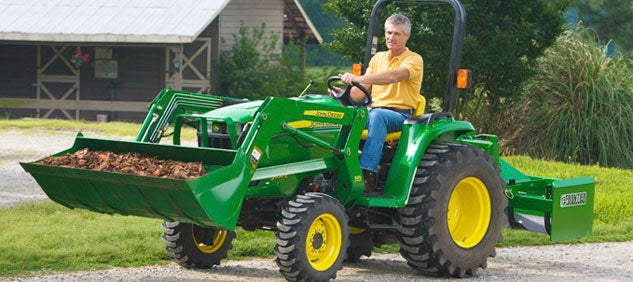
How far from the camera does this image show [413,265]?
945cm

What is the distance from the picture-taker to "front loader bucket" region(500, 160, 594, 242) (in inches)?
405

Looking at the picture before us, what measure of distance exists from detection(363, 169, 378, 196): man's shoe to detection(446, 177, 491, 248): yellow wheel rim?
0.67m

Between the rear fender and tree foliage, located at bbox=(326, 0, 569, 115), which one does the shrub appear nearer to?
tree foliage, located at bbox=(326, 0, 569, 115)

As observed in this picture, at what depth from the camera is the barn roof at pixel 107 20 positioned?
98.0 feet

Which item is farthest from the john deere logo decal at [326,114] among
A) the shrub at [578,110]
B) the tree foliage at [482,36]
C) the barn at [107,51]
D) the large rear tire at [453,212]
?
the barn at [107,51]

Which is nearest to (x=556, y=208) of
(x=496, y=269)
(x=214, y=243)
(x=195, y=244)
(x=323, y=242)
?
(x=496, y=269)

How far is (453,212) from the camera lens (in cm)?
985

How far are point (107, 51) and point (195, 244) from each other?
24164 mm

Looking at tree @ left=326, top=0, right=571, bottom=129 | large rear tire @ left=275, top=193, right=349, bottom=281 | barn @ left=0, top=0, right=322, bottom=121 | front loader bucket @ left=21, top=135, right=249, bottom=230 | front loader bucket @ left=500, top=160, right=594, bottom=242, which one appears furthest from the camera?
barn @ left=0, top=0, right=322, bottom=121

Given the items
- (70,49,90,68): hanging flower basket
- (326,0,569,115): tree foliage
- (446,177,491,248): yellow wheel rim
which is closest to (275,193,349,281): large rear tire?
(446,177,491,248): yellow wheel rim

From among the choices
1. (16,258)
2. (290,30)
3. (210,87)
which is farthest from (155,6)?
(16,258)

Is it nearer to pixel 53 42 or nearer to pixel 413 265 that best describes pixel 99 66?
pixel 53 42

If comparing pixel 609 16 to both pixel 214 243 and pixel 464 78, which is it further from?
pixel 214 243

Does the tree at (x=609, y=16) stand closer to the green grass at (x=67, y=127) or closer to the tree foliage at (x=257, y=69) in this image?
the tree foliage at (x=257, y=69)
